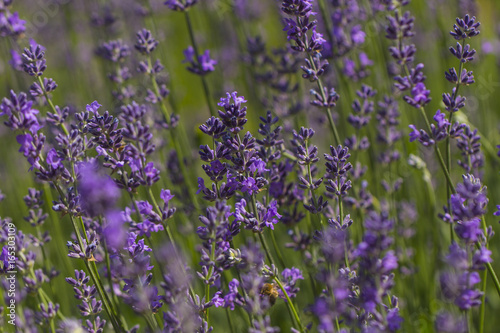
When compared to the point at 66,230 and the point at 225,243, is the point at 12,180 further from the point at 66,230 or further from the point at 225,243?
the point at 225,243

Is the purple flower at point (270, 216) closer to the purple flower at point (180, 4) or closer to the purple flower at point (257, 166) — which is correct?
the purple flower at point (257, 166)

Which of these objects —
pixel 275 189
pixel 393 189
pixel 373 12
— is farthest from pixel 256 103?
pixel 275 189

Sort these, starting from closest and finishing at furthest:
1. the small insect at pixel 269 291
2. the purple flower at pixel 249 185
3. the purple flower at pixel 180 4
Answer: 1. the purple flower at pixel 249 185
2. the small insect at pixel 269 291
3. the purple flower at pixel 180 4

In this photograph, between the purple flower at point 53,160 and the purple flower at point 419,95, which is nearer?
the purple flower at point 53,160

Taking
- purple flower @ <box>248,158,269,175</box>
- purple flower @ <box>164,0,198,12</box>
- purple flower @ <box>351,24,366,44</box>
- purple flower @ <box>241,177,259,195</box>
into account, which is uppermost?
purple flower @ <box>164,0,198,12</box>

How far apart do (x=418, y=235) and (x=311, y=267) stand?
1355 millimetres

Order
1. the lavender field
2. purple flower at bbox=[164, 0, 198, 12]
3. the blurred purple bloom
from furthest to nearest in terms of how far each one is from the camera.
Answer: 1. purple flower at bbox=[164, 0, 198, 12]
2. the lavender field
3. the blurred purple bloom

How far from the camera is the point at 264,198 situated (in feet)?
7.17

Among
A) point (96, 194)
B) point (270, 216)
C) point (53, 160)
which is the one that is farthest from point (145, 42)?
point (96, 194)

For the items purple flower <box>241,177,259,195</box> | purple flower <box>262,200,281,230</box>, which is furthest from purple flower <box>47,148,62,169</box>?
purple flower <box>262,200,281,230</box>

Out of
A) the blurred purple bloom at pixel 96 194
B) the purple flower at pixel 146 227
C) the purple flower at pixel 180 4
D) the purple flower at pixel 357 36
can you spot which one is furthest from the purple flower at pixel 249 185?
the purple flower at pixel 357 36

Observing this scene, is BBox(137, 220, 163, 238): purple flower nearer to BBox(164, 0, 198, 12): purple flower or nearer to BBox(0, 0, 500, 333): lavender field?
BBox(0, 0, 500, 333): lavender field

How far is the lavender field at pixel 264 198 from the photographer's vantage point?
5.61 ft

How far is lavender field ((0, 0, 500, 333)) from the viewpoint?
1.71m
